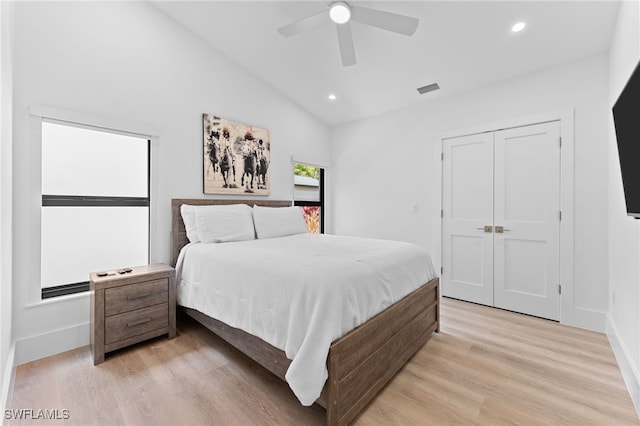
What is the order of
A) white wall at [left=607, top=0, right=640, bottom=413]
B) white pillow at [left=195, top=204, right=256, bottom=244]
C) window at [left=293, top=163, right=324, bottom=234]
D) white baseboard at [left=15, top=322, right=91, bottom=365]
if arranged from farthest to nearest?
window at [left=293, top=163, right=324, bottom=234] → white pillow at [left=195, top=204, right=256, bottom=244] → white baseboard at [left=15, top=322, right=91, bottom=365] → white wall at [left=607, top=0, right=640, bottom=413]

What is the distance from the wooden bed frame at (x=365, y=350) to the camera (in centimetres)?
141

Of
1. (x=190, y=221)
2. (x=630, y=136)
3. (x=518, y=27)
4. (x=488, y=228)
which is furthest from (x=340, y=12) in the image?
(x=488, y=228)

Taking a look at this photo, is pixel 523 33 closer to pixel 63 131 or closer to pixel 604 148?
pixel 604 148

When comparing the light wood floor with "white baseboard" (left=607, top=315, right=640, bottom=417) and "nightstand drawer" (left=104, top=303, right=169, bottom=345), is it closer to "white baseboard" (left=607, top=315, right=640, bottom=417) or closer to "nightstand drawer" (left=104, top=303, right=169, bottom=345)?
"white baseboard" (left=607, top=315, right=640, bottom=417)

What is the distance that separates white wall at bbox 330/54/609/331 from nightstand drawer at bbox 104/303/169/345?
3.05m

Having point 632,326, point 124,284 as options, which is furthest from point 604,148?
point 124,284

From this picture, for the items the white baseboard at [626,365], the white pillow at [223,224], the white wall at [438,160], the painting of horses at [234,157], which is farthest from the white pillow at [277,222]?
the white baseboard at [626,365]

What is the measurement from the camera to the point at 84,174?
2.51 m

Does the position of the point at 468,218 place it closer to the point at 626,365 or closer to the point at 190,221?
the point at 626,365

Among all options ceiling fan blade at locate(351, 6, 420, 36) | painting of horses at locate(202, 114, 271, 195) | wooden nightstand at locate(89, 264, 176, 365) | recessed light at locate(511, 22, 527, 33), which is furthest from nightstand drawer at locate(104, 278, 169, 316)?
recessed light at locate(511, 22, 527, 33)

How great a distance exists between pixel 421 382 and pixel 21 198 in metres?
3.19

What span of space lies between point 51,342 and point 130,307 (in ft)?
2.12

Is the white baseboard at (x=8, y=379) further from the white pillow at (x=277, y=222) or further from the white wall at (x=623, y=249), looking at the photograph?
the white wall at (x=623, y=249)

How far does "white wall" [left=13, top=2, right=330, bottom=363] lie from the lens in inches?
82.8
